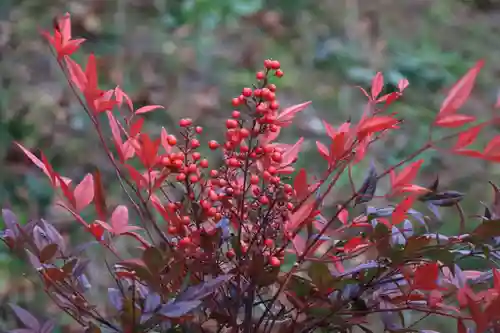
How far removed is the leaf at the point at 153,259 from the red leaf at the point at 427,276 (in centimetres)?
17

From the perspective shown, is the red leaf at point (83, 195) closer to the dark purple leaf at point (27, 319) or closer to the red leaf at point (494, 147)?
the dark purple leaf at point (27, 319)

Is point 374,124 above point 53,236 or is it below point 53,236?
above

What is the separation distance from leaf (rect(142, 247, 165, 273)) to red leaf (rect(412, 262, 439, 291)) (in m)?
0.17

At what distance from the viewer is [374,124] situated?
15.2 inches

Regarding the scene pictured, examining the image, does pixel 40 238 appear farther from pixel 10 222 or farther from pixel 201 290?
pixel 201 290

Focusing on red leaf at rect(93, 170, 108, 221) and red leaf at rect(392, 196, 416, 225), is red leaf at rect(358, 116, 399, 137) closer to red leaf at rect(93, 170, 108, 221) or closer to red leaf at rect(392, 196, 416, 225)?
red leaf at rect(392, 196, 416, 225)

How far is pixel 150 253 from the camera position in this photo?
0.37 metres

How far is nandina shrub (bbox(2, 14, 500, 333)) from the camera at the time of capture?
1.26ft

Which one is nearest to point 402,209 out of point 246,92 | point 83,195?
point 246,92

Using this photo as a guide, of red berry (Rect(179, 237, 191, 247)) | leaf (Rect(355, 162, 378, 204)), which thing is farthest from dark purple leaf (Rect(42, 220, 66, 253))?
leaf (Rect(355, 162, 378, 204))

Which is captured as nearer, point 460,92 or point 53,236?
point 460,92

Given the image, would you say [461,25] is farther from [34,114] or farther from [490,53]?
[34,114]

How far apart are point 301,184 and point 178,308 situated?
127 mm

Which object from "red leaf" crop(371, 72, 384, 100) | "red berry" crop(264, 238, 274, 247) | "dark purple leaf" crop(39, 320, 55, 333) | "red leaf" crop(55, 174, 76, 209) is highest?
"red leaf" crop(371, 72, 384, 100)
